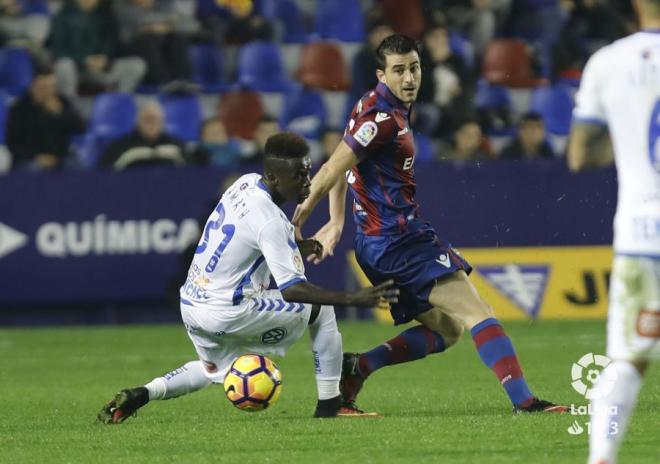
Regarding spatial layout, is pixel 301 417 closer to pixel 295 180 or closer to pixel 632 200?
pixel 295 180

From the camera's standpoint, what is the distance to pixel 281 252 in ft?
25.1

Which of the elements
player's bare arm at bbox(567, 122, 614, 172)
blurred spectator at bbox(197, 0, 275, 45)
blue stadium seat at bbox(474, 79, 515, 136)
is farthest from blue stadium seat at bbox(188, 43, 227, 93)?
player's bare arm at bbox(567, 122, 614, 172)

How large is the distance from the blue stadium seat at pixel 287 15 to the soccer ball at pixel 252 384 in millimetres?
11286

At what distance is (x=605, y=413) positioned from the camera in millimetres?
5262

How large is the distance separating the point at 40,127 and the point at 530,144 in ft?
17.7

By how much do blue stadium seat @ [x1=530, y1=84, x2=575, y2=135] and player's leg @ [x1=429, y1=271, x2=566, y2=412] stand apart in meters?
9.81

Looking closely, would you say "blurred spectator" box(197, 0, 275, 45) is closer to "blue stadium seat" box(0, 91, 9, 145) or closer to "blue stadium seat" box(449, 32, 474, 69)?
"blue stadium seat" box(449, 32, 474, 69)

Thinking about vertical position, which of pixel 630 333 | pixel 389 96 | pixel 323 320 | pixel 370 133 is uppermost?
pixel 389 96

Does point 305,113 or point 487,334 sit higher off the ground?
point 487,334

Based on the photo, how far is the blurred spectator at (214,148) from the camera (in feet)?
52.3

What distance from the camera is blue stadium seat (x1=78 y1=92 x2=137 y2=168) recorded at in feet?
55.9

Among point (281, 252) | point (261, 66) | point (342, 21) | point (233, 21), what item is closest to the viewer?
point (281, 252)

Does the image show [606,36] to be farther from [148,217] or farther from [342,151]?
[342,151]

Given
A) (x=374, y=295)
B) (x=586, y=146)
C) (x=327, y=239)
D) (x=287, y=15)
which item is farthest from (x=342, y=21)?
(x=586, y=146)
